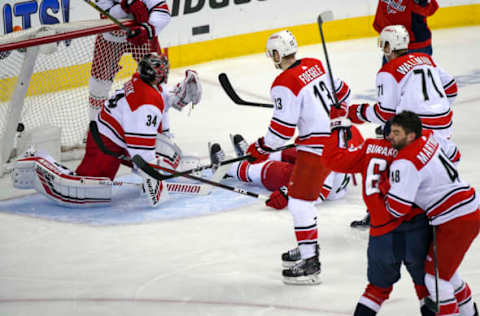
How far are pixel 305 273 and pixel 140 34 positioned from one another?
7.41ft

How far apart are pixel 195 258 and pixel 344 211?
3.23 feet

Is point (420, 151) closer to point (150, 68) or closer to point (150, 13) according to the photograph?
point (150, 68)

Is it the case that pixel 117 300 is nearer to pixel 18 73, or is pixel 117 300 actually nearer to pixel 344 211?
Result: pixel 344 211

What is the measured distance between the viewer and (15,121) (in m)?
5.20

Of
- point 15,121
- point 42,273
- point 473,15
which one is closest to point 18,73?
point 15,121

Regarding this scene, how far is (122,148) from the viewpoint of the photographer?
487 cm

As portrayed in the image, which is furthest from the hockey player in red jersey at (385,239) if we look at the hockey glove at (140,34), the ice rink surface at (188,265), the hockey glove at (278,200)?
the hockey glove at (140,34)

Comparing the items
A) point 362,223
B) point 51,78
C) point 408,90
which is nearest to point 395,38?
point 408,90

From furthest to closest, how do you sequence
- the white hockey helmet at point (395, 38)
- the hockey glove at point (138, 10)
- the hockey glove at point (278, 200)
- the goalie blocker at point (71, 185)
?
the hockey glove at point (138, 10) → the goalie blocker at point (71, 185) → the hockey glove at point (278, 200) → the white hockey helmet at point (395, 38)

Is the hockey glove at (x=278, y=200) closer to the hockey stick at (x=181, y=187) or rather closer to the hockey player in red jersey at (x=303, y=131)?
the hockey stick at (x=181, y=187)

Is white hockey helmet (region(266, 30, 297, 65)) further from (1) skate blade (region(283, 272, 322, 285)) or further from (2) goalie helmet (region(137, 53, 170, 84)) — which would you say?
(2) goalie helmet (region(137, 53, 170, 84))

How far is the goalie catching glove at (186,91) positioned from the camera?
5.07m

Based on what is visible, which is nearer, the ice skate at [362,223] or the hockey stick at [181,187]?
the ice skate at [362,223]

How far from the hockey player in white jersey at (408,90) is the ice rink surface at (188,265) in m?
0.61
